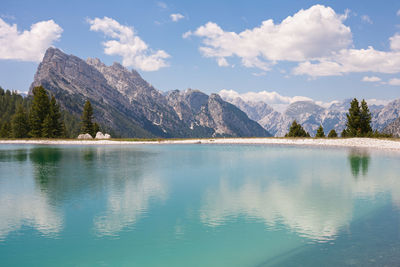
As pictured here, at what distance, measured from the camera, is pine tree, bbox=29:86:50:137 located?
12319cm

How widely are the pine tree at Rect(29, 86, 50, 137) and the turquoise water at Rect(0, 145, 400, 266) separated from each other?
331 ft

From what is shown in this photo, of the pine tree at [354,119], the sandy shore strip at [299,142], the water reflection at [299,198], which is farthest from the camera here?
the pine tree at [354,119]

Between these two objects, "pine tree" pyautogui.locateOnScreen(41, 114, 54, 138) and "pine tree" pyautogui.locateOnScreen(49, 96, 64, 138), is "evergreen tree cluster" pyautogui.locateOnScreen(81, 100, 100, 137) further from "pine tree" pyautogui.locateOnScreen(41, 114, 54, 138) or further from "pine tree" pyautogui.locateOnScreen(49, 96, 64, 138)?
"pine tree" pyautogui.locateOnScreen(41, 114, 54, 138)

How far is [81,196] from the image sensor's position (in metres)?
24.9

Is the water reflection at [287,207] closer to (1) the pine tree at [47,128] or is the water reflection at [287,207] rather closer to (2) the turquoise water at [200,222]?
(2) the turquoise water at [200,222]

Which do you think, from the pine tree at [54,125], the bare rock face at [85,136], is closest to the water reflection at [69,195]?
the bare rock face at [85,136]

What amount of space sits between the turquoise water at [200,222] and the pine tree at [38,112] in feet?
331

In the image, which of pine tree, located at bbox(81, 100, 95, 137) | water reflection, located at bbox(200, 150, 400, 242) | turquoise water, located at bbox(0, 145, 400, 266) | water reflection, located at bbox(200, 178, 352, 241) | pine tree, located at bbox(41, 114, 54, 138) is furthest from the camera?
pine tree, located at bbox(81, 100, 95, 137)

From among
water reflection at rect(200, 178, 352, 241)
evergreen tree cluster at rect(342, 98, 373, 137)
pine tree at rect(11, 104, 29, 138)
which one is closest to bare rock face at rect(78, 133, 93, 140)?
pine tree at rect(11, 104, 29, 138)

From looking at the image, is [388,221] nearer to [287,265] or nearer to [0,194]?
[287,265]

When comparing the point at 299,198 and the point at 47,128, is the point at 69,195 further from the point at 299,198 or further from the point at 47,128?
the point at 47,128

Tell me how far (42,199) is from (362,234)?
21397mm

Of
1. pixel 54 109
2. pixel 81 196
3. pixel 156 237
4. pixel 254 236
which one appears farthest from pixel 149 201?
pixel 54 109

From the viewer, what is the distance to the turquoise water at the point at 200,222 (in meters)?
13.6
